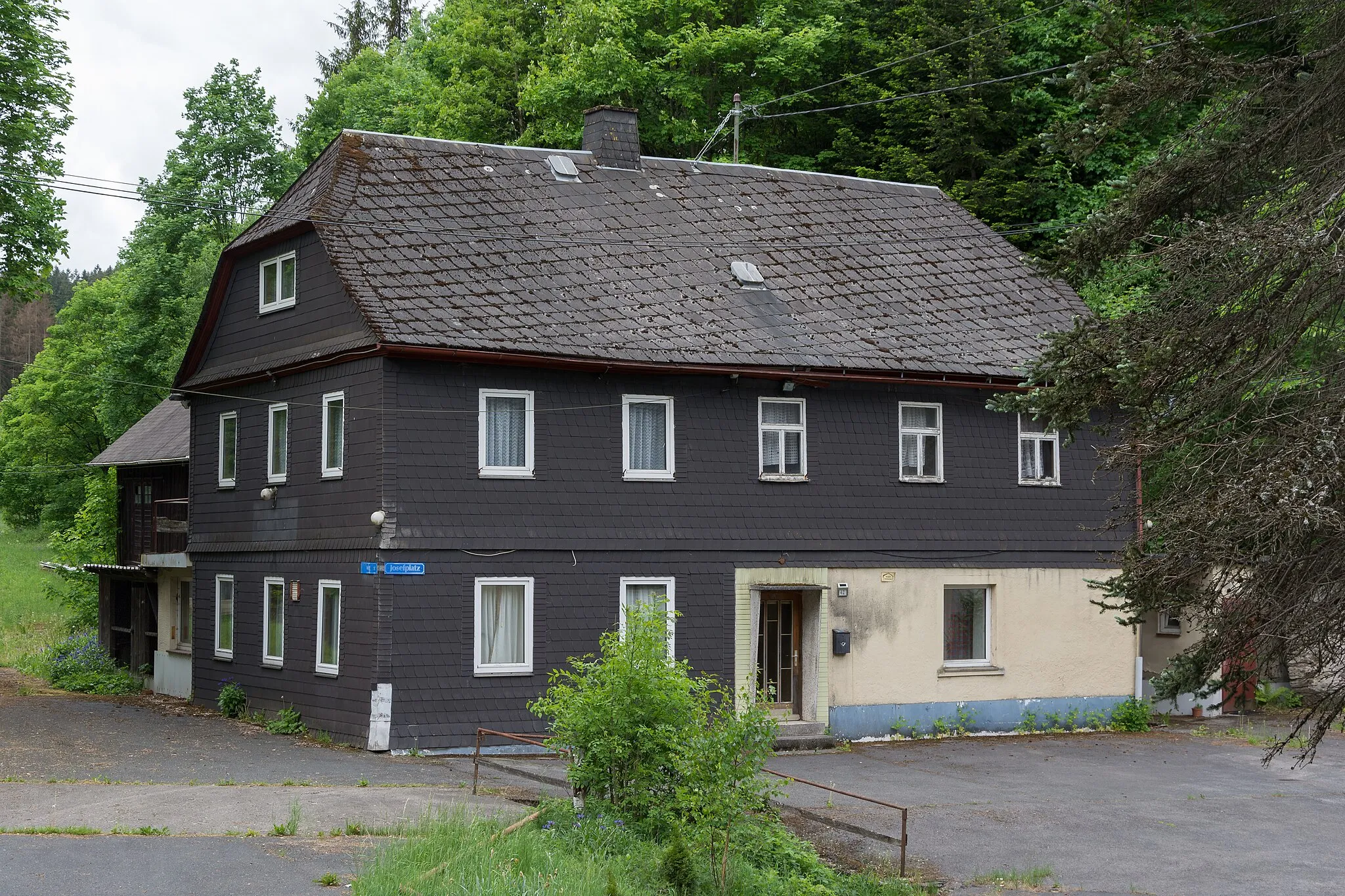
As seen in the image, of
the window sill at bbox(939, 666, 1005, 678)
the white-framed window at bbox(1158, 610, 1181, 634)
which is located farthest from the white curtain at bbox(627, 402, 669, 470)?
the white-framed window at bbox(1158, 610, 1181, 634)

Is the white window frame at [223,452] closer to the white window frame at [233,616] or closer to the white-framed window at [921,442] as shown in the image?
the white window frame at [233,616]

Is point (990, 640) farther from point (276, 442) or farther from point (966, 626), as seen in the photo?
point (276, 442)

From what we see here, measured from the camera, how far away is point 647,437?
23.4m

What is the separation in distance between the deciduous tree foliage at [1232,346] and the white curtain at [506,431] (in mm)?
10032

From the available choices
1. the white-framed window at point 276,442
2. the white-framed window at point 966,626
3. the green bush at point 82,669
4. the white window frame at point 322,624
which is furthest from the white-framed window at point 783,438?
the green bush at point 82,669

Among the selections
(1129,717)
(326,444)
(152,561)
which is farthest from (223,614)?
(1129,717)

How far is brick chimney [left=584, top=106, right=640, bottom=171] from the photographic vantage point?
2789 centimetres

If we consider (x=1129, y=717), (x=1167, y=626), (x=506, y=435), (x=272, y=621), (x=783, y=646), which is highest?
(x=506, y=435)

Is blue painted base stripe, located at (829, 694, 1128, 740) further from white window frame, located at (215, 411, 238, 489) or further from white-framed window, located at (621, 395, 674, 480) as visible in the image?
white window frame, located at (215, 411, 238, 489)

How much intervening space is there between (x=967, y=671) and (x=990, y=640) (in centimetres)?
80

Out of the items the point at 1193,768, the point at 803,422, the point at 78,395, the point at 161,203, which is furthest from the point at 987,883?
the point at 78,395

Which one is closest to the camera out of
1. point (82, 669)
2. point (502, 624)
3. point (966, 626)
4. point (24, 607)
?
point (502, 624)

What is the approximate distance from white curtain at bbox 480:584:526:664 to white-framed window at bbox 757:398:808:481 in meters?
4.64

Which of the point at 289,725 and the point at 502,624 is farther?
the point at 289,725
